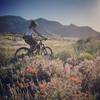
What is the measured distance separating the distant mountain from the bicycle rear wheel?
0.34 m

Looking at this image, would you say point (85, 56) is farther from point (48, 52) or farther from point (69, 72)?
point (69, 72)

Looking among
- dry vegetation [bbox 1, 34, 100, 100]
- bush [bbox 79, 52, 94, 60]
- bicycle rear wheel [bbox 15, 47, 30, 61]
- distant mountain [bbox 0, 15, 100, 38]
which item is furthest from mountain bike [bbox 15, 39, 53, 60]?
bush [bbox 79, 52, 94, 60]

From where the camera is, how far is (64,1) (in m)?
4.93

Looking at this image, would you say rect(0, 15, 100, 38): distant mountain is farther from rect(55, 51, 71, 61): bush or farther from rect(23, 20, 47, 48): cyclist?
rect(55, 51, 71, 61): bush

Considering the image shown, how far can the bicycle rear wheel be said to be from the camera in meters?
4.81

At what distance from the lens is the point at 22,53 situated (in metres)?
4.92

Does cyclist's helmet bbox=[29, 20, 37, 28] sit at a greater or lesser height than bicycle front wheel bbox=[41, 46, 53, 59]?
greater

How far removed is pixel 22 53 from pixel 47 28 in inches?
24.7

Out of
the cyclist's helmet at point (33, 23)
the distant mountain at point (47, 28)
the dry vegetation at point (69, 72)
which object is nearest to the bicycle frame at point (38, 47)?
the dry vegetation at point (69, 72)

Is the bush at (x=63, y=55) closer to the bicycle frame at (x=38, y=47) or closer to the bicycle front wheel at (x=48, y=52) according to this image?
the bicycle front wheel at (x=48, y=52)

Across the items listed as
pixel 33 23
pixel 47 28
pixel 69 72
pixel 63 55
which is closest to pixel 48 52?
pixel 63 55

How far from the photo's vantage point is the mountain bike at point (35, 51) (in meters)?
4.86

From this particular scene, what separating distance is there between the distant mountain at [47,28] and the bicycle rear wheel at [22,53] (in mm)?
342

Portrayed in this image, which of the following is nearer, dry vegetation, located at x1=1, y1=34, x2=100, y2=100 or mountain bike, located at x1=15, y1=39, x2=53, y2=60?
dry vegetation, located at x1=1, y1=34, x2=100, y2=100
